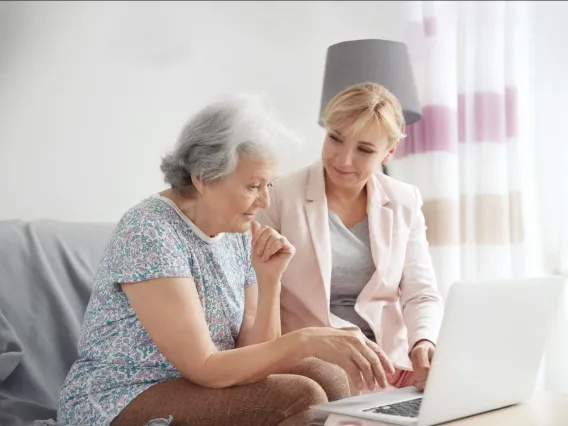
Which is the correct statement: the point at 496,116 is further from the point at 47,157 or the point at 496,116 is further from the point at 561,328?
the point at 47,157

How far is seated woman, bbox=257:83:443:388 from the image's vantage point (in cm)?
182

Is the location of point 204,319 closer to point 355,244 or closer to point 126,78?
point 355,244

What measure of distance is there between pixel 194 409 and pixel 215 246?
14.0 inches

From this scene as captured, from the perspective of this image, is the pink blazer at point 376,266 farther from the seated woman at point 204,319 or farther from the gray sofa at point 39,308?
the gray sofa at point 39,308

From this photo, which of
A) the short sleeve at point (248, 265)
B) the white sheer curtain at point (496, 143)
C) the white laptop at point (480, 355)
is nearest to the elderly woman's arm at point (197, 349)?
the white laptop at point (480, 355)

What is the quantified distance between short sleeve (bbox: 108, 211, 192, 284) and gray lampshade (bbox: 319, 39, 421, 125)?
114cm

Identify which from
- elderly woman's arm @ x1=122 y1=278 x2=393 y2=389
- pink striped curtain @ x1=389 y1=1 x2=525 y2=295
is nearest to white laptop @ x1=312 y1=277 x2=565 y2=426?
elderly woman's arm @ x1=122 y1=278 x2=393 y2=389

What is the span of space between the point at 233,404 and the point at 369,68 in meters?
1.40

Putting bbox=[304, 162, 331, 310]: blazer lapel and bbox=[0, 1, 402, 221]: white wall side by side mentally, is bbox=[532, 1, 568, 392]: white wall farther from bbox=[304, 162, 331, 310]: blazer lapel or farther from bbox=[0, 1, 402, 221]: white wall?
bbox=[304, 162, 331, 310]: blazer lapel

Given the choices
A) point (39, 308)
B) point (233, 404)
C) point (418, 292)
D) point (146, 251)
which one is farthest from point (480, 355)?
point (39, 308)

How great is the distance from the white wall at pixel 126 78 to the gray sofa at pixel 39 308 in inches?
19.2

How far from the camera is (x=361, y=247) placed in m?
1.89

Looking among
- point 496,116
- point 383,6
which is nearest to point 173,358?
point 496,116

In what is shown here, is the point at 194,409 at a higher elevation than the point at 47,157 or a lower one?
lower
